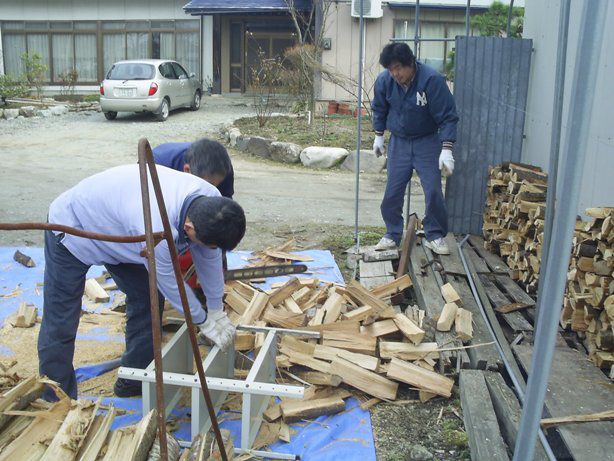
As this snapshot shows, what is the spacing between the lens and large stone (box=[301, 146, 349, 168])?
12008 mm

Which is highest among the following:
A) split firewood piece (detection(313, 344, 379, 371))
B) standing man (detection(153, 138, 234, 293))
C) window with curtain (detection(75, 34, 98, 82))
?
window with curtain (detection(75, 34, 98, 82))

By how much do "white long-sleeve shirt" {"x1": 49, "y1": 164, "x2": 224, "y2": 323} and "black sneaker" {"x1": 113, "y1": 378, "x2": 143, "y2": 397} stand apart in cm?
78

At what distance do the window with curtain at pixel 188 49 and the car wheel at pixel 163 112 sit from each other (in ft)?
19.7

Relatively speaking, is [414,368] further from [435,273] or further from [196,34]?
[196,34]

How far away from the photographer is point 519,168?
19.4 feet

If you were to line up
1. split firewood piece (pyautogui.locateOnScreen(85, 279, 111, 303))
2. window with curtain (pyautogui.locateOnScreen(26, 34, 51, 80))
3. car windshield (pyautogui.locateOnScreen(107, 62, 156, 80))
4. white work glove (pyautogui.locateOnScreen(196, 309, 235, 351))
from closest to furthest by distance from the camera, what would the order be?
white work glove (pyautogui.locateOnScreen(196, 309, 235, 351)) < split firewood piece (pyautogui.locateOnScreen(85, 279, 111, 303)) < car windshield (pyautogui.locateOnScreen(107, 62, 156, 80)) < window with curtain (pyautogui.locateOnScreen(26, 34, 51, 80))

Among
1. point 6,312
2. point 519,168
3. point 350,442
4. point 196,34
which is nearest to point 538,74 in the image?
point 519,168

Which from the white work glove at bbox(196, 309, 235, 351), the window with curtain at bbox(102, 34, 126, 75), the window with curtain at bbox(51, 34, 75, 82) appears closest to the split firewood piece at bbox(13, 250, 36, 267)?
the white work glove at bbox(196, 309, 235, 351)

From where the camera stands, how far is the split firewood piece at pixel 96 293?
17.6 ft

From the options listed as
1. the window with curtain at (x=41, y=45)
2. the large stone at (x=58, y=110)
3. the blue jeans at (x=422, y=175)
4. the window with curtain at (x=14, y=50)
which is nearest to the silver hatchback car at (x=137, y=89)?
the large stone at (x=58, y=110)

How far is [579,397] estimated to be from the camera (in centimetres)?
338

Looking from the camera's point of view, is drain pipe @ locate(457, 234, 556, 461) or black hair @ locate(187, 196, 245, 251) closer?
black hair @ locate(187, 196, 245, 251)

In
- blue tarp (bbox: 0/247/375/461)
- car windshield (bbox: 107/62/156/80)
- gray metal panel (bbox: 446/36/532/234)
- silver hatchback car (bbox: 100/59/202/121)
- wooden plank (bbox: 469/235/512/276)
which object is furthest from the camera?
car windshield (bbox: 107/62/156/80)

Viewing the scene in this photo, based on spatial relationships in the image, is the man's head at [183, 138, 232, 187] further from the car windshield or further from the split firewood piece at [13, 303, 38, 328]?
the car windshield
